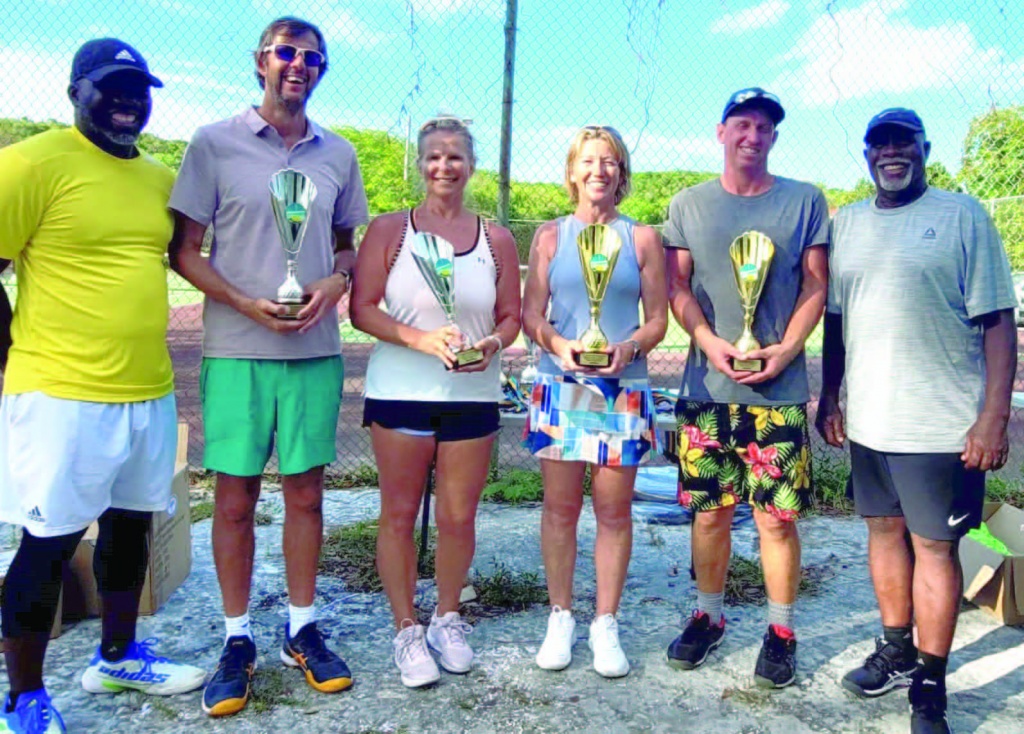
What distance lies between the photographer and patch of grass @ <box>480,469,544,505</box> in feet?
15.5

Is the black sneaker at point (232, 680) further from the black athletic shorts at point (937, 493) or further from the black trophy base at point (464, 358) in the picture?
the black athletic shorts at point (937, 493)

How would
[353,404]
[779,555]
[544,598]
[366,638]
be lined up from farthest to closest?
[353,404]
[544,598]
[366,638]
[779,555]

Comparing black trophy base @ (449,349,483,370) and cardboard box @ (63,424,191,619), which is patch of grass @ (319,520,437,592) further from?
black trophy base @ (449,349,483,370)

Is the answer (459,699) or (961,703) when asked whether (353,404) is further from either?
(961,703)

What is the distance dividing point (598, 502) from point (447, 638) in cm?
70

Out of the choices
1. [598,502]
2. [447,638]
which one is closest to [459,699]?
[447,638]

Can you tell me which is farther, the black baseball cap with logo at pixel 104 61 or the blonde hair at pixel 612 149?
the blonde hair at pixel 612 149

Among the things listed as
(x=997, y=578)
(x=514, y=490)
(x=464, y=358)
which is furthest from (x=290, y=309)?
(x=997, y=578)

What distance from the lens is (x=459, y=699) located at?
8.49 feet

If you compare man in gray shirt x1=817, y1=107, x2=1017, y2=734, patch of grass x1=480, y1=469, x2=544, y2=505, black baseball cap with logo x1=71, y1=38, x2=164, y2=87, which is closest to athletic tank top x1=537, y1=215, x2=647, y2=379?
man in gray shirt x1=817, y1=107, x2=1017, y2=734

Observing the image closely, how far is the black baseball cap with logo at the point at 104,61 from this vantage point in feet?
7.47

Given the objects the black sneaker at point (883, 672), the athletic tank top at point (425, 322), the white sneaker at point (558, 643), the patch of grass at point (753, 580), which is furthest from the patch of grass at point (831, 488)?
the athletic tank top at point (425, 322)

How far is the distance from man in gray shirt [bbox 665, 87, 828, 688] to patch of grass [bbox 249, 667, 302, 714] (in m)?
1.31

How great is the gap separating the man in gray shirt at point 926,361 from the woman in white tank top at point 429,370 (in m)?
1.15
